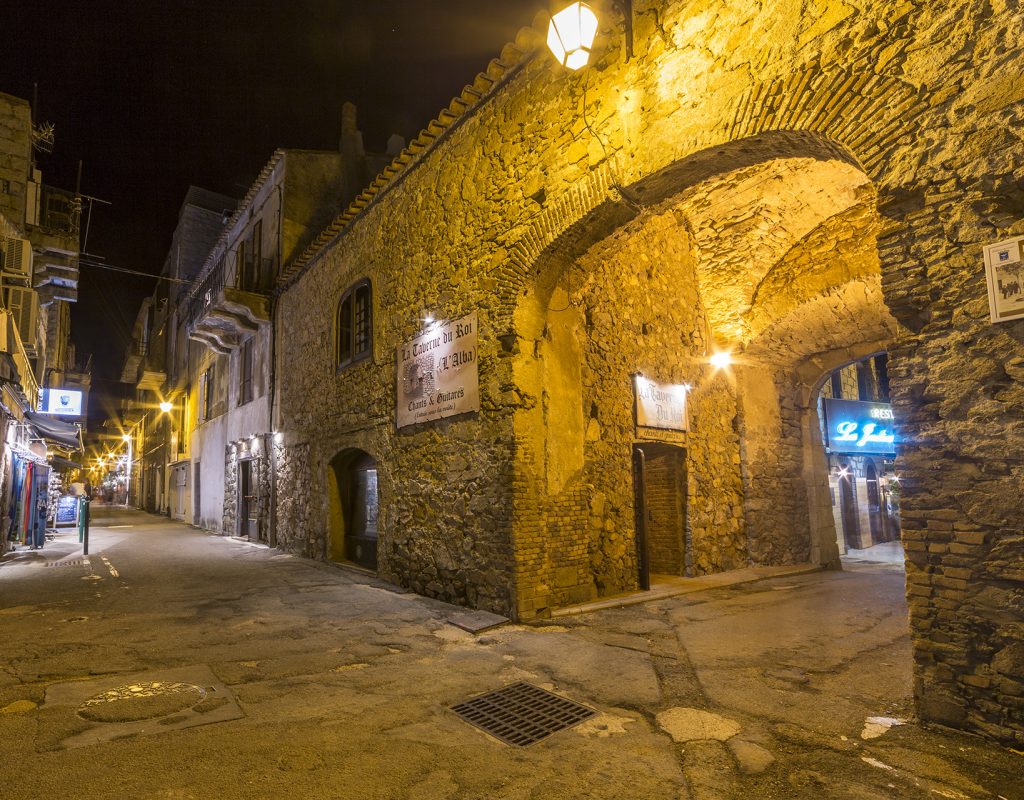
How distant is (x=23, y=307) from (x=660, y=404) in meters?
12.5

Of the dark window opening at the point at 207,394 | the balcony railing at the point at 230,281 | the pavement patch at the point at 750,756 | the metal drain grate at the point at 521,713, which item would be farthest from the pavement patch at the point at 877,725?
the dark window opening at the point at 207,394

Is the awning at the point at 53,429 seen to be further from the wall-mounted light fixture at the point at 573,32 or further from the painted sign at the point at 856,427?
the painted sign at the point at 856,427

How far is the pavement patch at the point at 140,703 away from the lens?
351 centimetres

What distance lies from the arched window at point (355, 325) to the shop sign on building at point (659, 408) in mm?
4464

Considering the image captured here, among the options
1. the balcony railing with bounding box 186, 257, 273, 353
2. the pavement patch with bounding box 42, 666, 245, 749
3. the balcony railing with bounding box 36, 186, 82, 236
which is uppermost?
the balcony railing with bounding box 36, 186, 82, 236

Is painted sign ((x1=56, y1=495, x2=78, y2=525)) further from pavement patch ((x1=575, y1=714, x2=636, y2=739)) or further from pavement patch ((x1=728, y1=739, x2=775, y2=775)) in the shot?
pavement patch ((x1=728, y1=739, x2=775, y2=775))

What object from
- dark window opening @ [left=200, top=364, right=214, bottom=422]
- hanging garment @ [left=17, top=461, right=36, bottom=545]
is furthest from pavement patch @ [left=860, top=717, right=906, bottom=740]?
dark window opening @ [left=200, top=364, right=214, bottom=422]

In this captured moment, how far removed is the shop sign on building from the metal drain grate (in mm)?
4746

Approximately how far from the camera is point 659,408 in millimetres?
8609

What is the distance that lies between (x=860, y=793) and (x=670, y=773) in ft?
2.86

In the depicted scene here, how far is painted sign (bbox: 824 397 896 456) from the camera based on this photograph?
48.5 feet

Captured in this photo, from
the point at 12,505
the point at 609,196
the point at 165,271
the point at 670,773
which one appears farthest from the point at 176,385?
the point at 670,773

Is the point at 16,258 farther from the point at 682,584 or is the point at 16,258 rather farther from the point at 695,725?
the point at 695,725

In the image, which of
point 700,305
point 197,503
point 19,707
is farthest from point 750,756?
point 197,503
